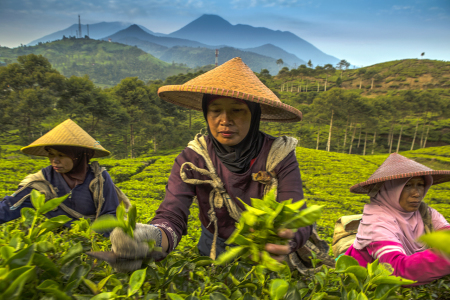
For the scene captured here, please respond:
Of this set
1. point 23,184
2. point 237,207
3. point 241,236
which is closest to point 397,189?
point 237,207

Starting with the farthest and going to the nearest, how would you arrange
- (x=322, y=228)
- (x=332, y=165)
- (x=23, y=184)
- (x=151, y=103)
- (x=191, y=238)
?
(x=151, y=103) → (x=332, y=165) → (x=322, y=228) → (x=191, y=238) → (x=23, y=184)

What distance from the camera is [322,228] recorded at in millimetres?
6215

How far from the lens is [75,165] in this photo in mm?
2475

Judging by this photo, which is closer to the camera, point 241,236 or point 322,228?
point 241,236

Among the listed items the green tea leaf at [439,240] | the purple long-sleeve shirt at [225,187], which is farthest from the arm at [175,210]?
the green tea leaf at [439,240]

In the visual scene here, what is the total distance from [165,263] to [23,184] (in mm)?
1970

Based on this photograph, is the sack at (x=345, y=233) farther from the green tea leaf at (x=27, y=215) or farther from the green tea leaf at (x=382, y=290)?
the green tea leaf at (x=27, y=215)

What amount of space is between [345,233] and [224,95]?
191cm

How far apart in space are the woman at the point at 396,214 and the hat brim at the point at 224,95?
0.87 meters

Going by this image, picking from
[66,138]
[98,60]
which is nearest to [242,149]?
[66,138]

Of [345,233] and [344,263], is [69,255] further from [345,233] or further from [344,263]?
[345,233]

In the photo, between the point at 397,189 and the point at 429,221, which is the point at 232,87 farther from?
the point at 429,221

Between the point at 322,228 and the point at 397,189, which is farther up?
the point at 397,189

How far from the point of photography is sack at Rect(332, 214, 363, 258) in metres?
2.31
